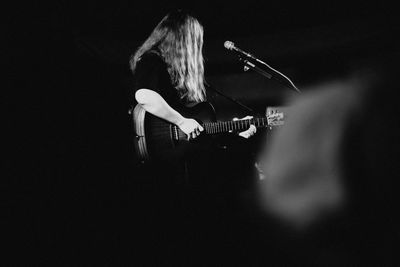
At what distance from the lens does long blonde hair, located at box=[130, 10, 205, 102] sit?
67.7 inches

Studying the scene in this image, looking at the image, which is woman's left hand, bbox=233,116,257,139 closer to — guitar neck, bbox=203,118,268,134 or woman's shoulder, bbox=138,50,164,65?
guitar neck, bbox=203,118,268,134

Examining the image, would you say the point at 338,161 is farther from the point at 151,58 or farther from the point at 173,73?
the point at 151,58

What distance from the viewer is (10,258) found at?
4.33 feet

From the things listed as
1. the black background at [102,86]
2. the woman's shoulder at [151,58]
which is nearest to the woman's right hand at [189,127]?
the woman's shoulder at [151,58]

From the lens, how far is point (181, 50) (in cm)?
177

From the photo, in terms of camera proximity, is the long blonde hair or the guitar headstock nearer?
the long blonde hair

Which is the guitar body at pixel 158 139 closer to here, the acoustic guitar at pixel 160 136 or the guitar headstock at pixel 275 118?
the acoustic guitar at pixel 160 136

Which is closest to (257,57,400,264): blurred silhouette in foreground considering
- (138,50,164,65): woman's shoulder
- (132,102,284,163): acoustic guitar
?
(132,102,284,163): acoustic guitar

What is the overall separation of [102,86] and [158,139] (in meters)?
0.94

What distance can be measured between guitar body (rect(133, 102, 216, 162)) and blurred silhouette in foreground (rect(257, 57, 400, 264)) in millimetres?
639

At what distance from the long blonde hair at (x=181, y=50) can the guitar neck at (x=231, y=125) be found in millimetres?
151

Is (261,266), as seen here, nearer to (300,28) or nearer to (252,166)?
(252,166)

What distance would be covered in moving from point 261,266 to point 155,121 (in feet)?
2.76

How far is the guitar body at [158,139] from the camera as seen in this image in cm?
167
